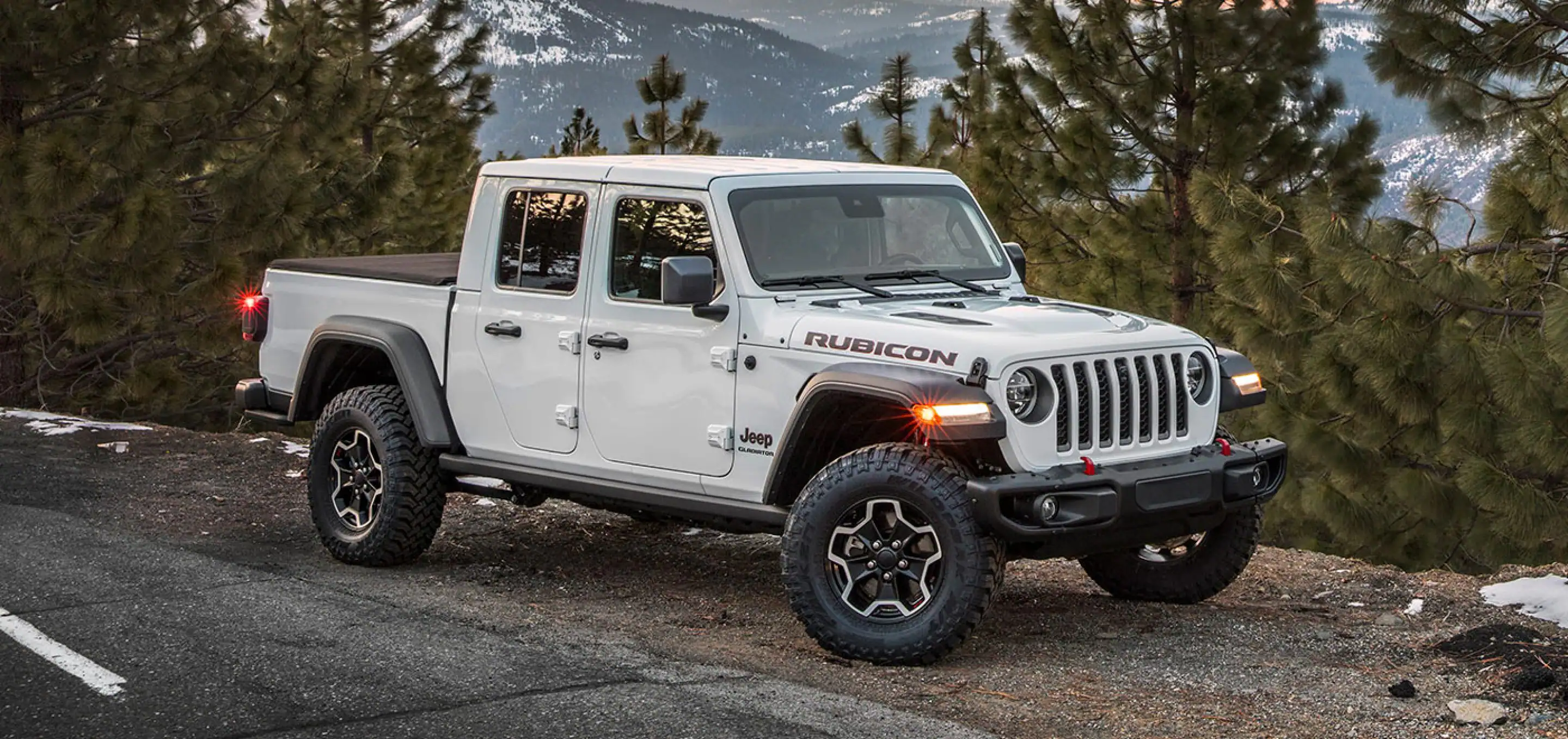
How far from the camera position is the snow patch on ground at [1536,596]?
7.72 m

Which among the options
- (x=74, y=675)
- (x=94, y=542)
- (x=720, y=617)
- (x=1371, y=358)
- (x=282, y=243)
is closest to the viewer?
(x=74, y=675)

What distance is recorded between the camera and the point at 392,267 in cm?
889

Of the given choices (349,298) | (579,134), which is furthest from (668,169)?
(579,134)

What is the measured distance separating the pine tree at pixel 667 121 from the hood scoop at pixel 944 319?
21.5m

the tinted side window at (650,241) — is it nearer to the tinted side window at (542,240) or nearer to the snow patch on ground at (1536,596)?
the tinted side window at (542,240)

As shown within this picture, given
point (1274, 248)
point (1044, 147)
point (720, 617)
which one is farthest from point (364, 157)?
point (720, 617)

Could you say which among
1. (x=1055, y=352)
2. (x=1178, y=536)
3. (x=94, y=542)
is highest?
(x=1055, y=352)

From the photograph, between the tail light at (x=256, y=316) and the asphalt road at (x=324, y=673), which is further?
the tail light at (x=256, y=316)

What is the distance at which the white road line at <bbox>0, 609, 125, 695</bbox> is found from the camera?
20.4 ft

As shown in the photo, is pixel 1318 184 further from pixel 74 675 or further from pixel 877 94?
pixel 74 675

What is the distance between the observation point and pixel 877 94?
25.2m

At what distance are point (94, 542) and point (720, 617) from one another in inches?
140

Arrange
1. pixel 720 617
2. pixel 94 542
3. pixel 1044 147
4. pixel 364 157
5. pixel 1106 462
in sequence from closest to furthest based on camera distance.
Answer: pixel 1106 462 < pixel 720 617 < pixel 94 542 < pixel 364 157 < pixel 1044 147

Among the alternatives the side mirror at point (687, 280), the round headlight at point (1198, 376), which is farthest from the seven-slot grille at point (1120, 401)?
the side mirror at point (687, 280)
